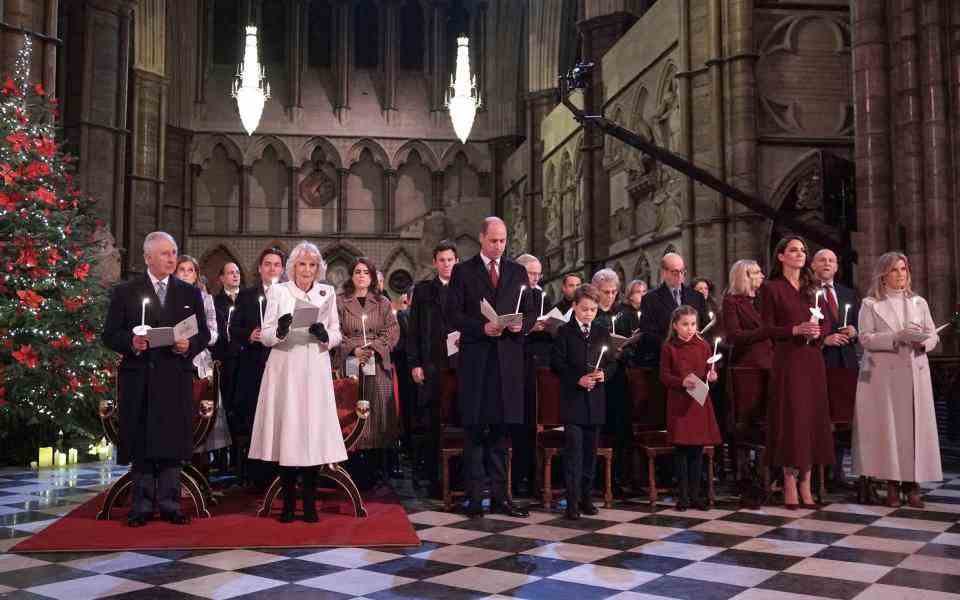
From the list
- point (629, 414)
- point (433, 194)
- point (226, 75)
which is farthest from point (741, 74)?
point (226, 75)

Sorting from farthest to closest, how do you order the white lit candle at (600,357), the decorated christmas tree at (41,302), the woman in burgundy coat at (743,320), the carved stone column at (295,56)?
the carved stone column at (295,56), the decorated christmas tree at (41,302), the woman in burgundy coat at (743,320), the white lit candle at (600,357)

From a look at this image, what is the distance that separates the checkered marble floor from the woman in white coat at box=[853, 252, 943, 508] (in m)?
0.32

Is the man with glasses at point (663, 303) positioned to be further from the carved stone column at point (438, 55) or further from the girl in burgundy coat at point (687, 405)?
the carved stone column at point (438, 55)

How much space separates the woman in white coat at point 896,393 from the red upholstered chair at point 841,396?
28cm

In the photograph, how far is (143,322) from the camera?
16.9 ft

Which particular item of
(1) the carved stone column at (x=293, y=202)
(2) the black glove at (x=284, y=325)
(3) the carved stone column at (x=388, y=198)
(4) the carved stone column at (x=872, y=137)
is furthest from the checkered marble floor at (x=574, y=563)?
(3) the carved stone column at (x=388, y=198)

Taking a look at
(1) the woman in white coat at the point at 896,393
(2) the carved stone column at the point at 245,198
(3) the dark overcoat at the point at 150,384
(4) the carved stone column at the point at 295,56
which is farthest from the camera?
(4) the carved stone column at the point at 295,56

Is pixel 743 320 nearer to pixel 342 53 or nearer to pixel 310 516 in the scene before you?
pixel 310 516

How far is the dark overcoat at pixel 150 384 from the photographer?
523cm

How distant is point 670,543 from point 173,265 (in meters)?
3.37

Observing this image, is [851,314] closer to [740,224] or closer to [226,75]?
[740,224]

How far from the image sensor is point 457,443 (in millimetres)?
6312

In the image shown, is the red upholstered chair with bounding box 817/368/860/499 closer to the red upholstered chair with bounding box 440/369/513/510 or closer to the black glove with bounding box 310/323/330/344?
the red upholstered chair with bounding box 440/369/513/510

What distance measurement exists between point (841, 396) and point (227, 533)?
14.7 ft
